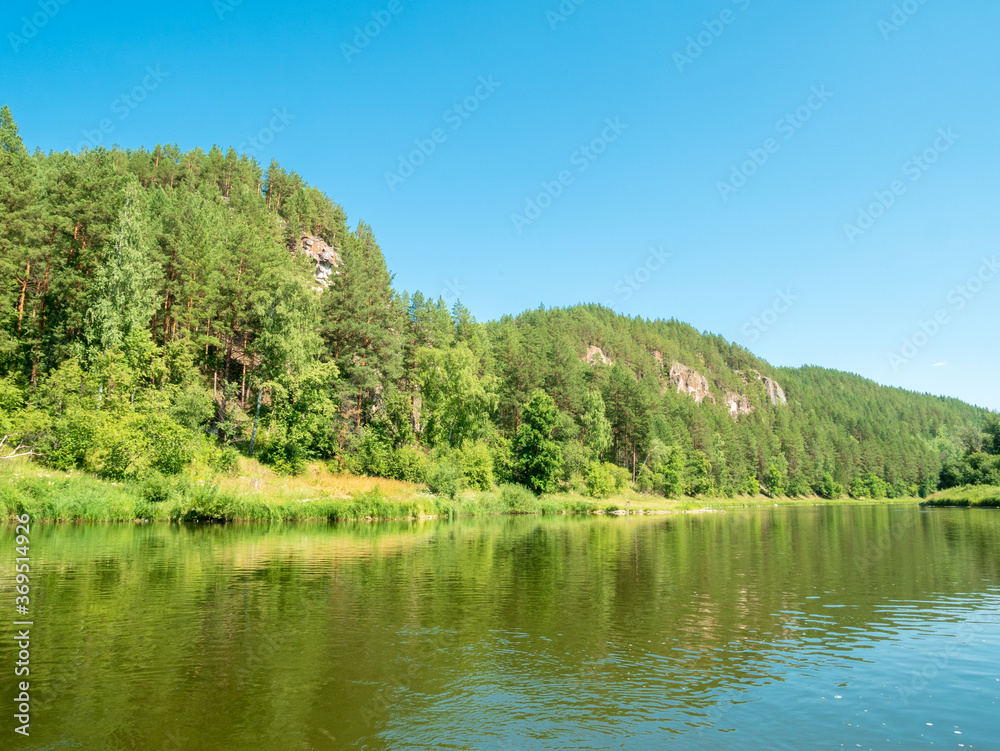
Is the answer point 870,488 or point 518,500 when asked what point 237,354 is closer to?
point 518,500

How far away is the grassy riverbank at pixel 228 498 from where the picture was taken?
119ft

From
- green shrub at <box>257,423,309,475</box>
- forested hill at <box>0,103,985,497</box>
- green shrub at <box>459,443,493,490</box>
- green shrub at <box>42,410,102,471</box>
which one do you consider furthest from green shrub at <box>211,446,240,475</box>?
green shrub at <box>459,443,493,490</box>

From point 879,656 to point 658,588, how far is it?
8369 mm

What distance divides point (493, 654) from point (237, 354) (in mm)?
65614

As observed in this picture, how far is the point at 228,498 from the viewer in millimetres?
42312

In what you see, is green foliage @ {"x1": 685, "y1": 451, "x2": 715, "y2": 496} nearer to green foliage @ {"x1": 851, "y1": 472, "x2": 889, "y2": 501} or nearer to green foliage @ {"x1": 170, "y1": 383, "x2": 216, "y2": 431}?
green foliage @ {"x1": 851, "y1": 472, "x2": 889, "y2": 501}

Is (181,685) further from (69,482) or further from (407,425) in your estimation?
(407,425)

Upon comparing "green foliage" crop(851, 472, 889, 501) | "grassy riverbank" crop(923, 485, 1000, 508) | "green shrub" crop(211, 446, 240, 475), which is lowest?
"green foliage" crop(851, 472, 889, 501)

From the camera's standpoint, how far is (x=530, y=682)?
10.9 meters

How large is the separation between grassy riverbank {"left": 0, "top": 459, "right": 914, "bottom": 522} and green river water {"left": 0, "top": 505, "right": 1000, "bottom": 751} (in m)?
12.5

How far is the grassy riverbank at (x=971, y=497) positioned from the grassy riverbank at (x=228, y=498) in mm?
75780

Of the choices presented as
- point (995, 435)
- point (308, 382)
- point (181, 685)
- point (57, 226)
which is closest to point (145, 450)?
point (308, 382)

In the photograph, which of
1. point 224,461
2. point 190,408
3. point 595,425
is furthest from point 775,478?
point 190,408

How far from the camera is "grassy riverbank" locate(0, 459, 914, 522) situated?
36.2 metres
